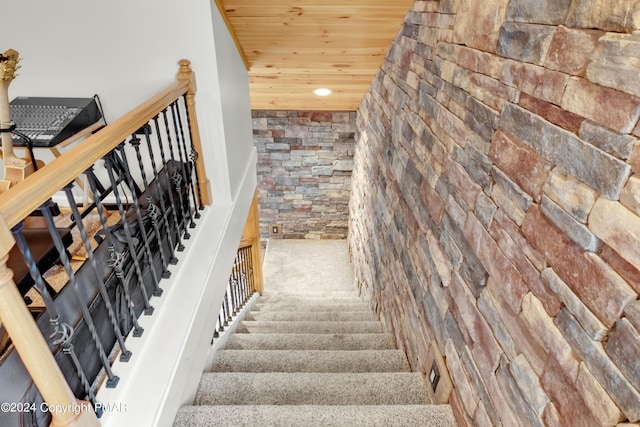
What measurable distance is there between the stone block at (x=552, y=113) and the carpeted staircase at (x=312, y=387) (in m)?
1.27

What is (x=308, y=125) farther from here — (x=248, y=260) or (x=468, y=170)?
(x=468, y=170)

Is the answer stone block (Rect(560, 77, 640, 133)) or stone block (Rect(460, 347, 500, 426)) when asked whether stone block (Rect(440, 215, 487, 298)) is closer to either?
stone block (Rect(460, 347, 500, 426))

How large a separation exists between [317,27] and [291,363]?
2343mm

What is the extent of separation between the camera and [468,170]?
57.8 inches

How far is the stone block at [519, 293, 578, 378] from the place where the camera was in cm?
89

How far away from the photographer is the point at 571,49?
2.97 feet

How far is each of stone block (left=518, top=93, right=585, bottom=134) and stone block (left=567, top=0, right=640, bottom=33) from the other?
185 mm

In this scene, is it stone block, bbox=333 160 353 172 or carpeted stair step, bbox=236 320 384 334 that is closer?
carpeted stair step, bbox=236 320 384 334

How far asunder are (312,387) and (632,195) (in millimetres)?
1614

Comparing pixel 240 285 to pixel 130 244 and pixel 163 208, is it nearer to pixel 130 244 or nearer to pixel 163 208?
pixel 163 208

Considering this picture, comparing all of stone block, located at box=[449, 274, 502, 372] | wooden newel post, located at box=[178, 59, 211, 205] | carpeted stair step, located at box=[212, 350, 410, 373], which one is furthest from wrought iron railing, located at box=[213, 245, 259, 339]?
stone block, located at box=[449, 274, 502, 372]

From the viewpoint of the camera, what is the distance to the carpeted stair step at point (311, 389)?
1.86m

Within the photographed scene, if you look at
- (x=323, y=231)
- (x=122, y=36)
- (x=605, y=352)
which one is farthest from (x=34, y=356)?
(x=323, y=231)

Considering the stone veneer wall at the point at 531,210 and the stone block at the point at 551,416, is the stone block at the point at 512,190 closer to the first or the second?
the stone veneer wall at the point at 531,210
